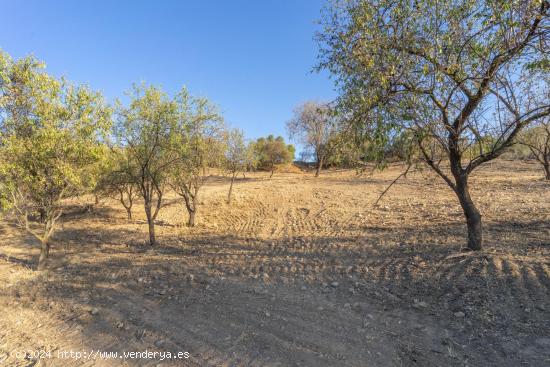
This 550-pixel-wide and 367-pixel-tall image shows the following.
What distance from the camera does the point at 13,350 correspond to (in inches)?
206

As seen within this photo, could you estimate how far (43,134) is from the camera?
8289 mm

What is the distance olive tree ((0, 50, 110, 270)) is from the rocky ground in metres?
2.98

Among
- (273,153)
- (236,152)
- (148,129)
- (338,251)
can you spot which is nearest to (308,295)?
(338,251)

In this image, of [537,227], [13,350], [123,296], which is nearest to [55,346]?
[13,350]

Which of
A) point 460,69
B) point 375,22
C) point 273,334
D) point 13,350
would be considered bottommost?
point 13,350

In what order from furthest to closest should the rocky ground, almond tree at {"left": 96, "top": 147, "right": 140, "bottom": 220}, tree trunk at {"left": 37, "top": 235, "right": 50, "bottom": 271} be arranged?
almond tree at {"left": 96, "top": 147, "right": 140, "bottom": 220} → tree trunk at {"left": 37, "top": 235, "right": 50, "bottom": 271} → the rocky ground

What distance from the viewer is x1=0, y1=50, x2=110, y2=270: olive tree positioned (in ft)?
27.5

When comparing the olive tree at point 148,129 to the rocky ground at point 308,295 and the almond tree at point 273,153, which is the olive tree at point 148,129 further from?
the almond tree at point 273,153

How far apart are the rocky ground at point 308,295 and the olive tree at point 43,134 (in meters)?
2.98

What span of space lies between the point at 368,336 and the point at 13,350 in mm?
6349

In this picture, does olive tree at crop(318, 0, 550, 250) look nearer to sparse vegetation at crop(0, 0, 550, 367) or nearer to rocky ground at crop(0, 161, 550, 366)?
sparse vegetation at crop(0, 0, 550, 367)

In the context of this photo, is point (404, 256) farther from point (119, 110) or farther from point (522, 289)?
point (119, 110)

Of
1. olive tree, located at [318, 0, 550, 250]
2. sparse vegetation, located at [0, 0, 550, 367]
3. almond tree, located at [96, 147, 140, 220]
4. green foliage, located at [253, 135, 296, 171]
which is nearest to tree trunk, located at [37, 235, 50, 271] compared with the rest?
sparse vegetation, located at [0, 0, 550, 367]

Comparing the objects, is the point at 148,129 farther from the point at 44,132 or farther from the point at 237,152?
the point at 237,152
